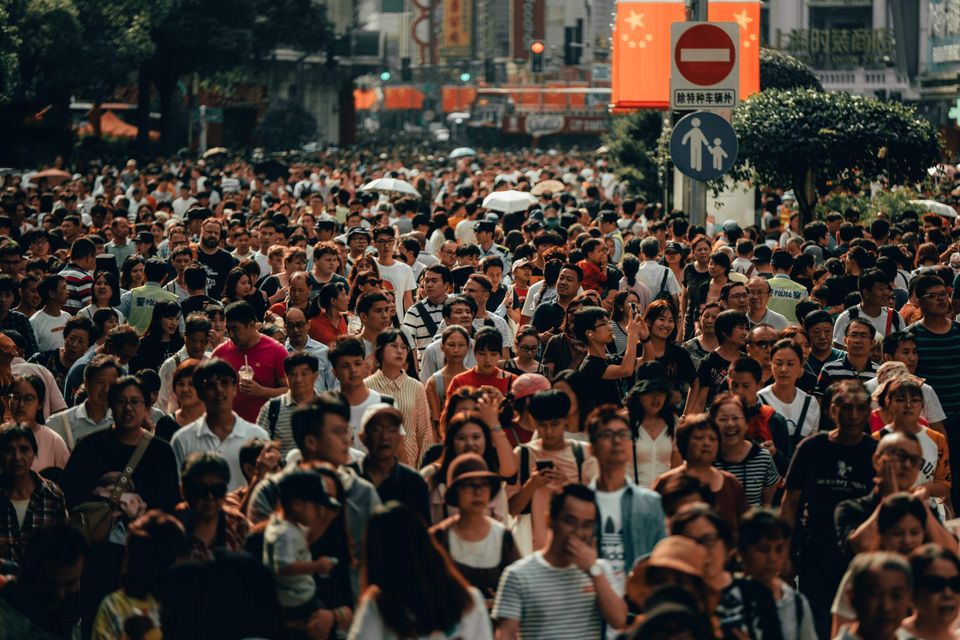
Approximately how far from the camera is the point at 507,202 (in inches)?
800

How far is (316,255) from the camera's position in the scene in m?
12.6

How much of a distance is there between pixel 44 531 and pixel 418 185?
2485 cm

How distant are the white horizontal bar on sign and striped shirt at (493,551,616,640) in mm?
9674

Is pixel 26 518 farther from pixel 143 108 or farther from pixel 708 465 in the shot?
pixel 143 108

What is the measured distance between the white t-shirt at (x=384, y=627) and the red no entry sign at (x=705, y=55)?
1003 cm

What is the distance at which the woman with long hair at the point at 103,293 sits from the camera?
455 inches

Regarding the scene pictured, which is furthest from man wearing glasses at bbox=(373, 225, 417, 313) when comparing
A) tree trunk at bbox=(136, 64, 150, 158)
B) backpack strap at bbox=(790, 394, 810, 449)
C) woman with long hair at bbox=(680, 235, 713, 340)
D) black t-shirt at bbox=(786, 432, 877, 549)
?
tree trunk at bbox=(136, 64, 150, 158)

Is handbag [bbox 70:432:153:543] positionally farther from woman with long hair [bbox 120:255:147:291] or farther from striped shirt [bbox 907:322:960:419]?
woman with long hair [bbox 120:255:147:291]

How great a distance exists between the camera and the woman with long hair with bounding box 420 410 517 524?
6.87 meters

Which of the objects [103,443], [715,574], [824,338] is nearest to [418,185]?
[824,338]

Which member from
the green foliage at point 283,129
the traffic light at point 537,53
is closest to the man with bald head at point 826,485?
the traffic light at point 537,53

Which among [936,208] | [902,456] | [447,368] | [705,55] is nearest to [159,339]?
[447,368]

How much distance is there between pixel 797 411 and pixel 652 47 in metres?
16.0

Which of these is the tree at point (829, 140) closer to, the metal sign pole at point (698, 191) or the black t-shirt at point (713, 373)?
the metal sign pole at point (698, 191)
